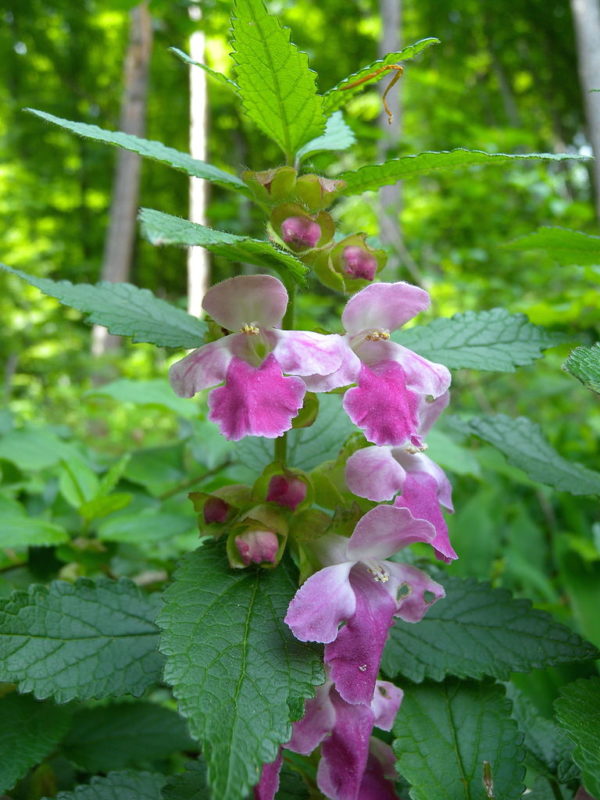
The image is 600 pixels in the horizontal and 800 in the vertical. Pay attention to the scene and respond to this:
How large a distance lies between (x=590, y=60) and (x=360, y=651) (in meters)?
1.57

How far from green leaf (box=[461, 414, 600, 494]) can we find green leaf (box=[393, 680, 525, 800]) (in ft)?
0.75

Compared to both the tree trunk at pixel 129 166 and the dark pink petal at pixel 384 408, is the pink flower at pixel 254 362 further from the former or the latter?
the tree trunk at pixel 129 166

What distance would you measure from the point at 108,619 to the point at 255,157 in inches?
476

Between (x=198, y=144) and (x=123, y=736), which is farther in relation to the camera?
(x=198, y=144)

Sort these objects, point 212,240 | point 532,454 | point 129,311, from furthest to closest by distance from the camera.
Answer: point 532,454 < point 129,311 < point 212,240

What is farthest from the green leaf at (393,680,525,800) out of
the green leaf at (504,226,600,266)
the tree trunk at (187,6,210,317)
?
the tree trunk at (187,6,210,317)

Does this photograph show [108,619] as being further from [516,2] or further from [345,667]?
[516,2]

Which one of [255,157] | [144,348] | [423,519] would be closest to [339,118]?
[423,519]

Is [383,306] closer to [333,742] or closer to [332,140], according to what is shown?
[332,140]

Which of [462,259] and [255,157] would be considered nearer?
[462,259]

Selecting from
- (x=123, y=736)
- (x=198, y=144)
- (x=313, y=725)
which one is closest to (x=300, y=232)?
(x=313, y=725)

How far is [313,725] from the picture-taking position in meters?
0.56

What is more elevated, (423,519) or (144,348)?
(423,519)

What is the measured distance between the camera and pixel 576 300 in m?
1.20
